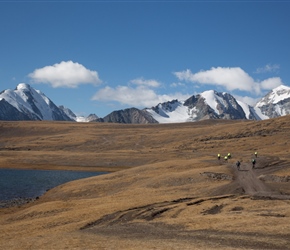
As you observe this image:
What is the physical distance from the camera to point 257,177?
59.5m

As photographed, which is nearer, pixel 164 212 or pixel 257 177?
pixel 164 212

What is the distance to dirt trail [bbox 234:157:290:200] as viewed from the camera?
45.9 meters

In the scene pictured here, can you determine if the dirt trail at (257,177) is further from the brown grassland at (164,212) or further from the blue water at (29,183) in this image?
the blue water at (29,183)

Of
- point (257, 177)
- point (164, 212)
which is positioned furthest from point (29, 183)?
point (164, 212)

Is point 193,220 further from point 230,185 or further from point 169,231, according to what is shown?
point 230,185

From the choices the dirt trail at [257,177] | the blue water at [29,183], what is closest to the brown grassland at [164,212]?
the dirt trail at [257,177]

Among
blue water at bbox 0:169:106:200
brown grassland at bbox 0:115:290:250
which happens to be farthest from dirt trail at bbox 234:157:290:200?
blue water at bbox 0:169:106:200

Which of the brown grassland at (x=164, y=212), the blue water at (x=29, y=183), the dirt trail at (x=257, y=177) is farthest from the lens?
the blue water at (x=29, y=183)

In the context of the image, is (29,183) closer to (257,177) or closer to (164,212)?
(257,177)

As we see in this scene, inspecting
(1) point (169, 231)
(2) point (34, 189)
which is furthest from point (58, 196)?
(1) point (169, 231)

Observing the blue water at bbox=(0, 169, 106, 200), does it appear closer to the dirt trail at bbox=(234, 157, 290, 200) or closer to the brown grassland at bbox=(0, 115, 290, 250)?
the brown grassland at bbox=(0, 115, 290, 250)

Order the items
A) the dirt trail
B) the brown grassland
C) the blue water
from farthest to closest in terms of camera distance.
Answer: the blue water < the dirt trail < the brown grassland

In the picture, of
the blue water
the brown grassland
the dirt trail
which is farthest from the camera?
the blue water

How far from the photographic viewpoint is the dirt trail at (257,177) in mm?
45909
